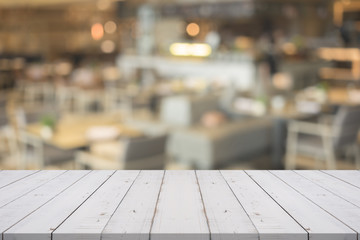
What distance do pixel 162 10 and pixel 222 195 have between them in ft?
47.2

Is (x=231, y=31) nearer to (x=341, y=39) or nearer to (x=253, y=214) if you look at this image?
(x=341, y=39)

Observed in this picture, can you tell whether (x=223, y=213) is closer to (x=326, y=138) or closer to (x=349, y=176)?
(x=349, y=176)

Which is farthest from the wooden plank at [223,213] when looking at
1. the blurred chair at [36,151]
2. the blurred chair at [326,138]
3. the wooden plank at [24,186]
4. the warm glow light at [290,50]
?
the warm glow light at [290,50]

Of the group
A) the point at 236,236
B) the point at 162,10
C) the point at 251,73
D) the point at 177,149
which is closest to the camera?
the point at 236,236

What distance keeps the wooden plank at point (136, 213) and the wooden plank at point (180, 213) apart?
0.09ft

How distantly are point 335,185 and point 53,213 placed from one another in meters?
1.20

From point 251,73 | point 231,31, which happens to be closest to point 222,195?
point 251,73

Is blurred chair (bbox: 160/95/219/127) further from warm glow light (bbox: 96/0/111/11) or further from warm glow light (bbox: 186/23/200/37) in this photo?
warm glow light (bbox: 186/23/200/37)

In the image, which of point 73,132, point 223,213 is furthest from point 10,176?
point 73,132

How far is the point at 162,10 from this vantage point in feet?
50.4

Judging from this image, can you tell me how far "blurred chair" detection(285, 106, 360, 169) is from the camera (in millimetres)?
4660

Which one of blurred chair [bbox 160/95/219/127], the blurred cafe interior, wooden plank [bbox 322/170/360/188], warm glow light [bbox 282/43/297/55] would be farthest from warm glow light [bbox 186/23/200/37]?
wooden plank [bbox 322/170/360/188]

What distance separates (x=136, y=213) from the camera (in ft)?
4.84

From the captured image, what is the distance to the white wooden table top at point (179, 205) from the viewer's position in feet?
4.33
